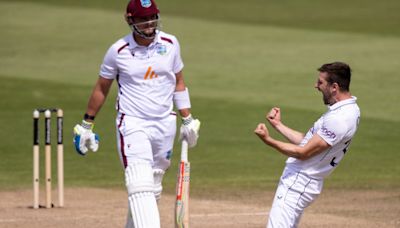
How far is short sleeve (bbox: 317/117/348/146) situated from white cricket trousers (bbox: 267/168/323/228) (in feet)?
1.31

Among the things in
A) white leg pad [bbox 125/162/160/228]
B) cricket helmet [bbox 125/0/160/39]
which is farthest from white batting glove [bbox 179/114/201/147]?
cricket helmet [bbox 125/0/160/39]

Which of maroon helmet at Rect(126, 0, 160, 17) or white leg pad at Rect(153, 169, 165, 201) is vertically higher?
maroon helmet at Rect(126, 0, 160, 17)

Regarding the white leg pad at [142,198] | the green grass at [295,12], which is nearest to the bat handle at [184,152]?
the white leg pad at [142,198]

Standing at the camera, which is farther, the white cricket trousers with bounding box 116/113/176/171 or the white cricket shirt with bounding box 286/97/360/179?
the white cricket trousers with bounding box 116/113/176/171

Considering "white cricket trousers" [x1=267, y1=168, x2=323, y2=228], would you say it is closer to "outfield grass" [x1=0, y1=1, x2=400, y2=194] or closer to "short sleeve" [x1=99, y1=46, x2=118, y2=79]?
"short sleeve" [x1=99, y1=46, x2=118, y2=79]

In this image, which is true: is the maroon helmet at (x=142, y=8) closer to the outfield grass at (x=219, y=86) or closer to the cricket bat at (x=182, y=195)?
the cricket bat at (x=182, y=195)

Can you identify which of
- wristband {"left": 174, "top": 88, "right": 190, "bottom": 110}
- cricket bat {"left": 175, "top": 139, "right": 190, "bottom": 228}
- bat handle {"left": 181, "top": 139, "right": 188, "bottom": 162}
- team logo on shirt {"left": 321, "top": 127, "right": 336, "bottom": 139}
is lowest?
cricket bat {"left": 175, "top": 139, "right": 190, "bottom": 228}

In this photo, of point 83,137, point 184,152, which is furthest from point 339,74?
point 83,137

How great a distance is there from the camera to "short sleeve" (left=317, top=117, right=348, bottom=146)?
883 cm

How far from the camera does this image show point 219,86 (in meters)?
23.3

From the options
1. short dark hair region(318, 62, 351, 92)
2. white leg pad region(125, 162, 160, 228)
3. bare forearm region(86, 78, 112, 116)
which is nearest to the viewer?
short dark hair region(318, 62, 351, 92)

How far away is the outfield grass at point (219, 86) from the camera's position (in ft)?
52.0

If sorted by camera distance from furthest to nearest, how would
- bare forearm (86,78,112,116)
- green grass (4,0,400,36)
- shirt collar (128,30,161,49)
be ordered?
green grass (4,0,400,36)
bare forearm (86,78,112,116)
shirt collar (128,30,161,49)

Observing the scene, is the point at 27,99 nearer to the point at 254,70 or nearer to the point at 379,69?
the point at 254,70
